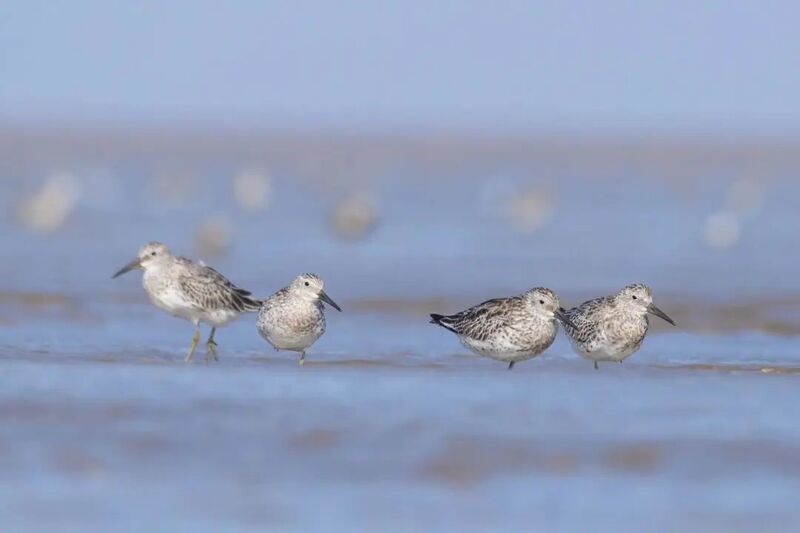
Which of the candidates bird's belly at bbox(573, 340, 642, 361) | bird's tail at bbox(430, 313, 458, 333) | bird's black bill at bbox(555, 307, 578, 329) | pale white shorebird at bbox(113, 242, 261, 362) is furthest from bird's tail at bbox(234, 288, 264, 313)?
bird's belly at bbox(573, 340, 642, 361)

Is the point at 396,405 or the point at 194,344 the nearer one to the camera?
the point at 396,405

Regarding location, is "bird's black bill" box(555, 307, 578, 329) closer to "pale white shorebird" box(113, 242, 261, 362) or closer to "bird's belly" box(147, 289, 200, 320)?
"pale white shorebird" box(113, 242, 261, 362)

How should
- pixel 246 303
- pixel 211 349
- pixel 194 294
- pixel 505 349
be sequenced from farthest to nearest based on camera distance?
1. pixel 246 303
2. pixel 194 294
3. pixel 211 349
4. pixel 505 349

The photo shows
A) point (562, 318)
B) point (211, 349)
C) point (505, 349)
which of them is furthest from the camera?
point (211, 349)

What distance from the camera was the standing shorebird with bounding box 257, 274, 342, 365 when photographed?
15.6 meters

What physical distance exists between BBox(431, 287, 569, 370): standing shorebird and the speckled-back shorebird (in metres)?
0.21

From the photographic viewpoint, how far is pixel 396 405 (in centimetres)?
1327

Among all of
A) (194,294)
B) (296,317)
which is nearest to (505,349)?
(296,317)

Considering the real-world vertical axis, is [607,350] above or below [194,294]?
below

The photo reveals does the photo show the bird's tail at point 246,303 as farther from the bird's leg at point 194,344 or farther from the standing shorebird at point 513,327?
the standing shorebird at point 513,327

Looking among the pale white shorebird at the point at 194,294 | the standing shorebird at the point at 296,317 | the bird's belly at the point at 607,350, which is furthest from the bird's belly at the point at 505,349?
the pale white shorebird at the point at 194,294

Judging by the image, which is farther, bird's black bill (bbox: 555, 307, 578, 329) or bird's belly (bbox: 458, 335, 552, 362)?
bird's black bill (bbox: 555, 307, 578, 329)

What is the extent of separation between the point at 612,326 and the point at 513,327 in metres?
0.77

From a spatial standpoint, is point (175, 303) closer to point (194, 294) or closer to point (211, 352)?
point (194, 294)
